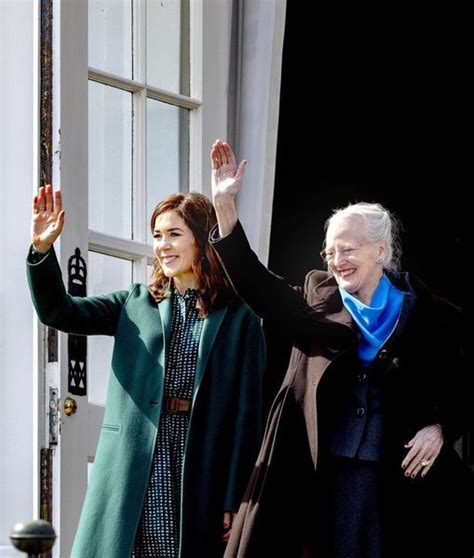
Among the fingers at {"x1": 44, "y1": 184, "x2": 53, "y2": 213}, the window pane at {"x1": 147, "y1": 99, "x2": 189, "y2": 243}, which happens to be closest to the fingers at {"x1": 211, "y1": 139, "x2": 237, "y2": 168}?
the fingers at {"x1": 44, "y1": 184, "x2": 53, "y2": 213}

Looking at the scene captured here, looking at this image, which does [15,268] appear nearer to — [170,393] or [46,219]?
[46,219]

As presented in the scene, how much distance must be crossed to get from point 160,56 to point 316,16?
5.18 feet

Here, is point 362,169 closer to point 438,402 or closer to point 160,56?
point 160,56

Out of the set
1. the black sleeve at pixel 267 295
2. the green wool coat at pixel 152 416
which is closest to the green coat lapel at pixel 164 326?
the green wool coat at pixel 152 416

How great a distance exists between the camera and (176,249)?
4.34 meters

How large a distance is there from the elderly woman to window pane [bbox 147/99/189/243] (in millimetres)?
791

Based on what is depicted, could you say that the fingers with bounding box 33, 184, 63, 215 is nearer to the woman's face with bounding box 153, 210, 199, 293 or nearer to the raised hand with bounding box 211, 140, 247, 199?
the woman's face with bounding box 153, 210, 199, 293

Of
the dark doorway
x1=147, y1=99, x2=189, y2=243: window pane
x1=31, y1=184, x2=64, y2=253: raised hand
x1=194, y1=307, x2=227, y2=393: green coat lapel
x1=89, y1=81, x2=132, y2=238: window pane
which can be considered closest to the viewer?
x1=31, y1=184, x2=64, y2=253: raised hand

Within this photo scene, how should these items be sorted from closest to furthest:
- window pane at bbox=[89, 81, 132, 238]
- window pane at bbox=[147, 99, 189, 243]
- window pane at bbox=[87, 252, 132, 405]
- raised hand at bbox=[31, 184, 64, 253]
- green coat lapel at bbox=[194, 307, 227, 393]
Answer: raised hand at bbox=[31, 184, 64, 253], green coat lapel at bbox=[194, 307, 227, 393], window pane at bbox=[87, 252, 132, 405], window pane at bbox=[89, 81, 132, 238], window pane at bbox=[147, 99, 189, 243]

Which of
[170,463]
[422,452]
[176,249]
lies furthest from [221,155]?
[422,452]

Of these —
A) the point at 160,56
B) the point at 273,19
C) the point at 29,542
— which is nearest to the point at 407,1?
the point at 273,19

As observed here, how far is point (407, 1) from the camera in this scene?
659cm

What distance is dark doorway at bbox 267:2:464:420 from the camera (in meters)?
6.43

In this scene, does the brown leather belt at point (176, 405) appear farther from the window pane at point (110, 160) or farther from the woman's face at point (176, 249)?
the window pane at point (110, 160)
